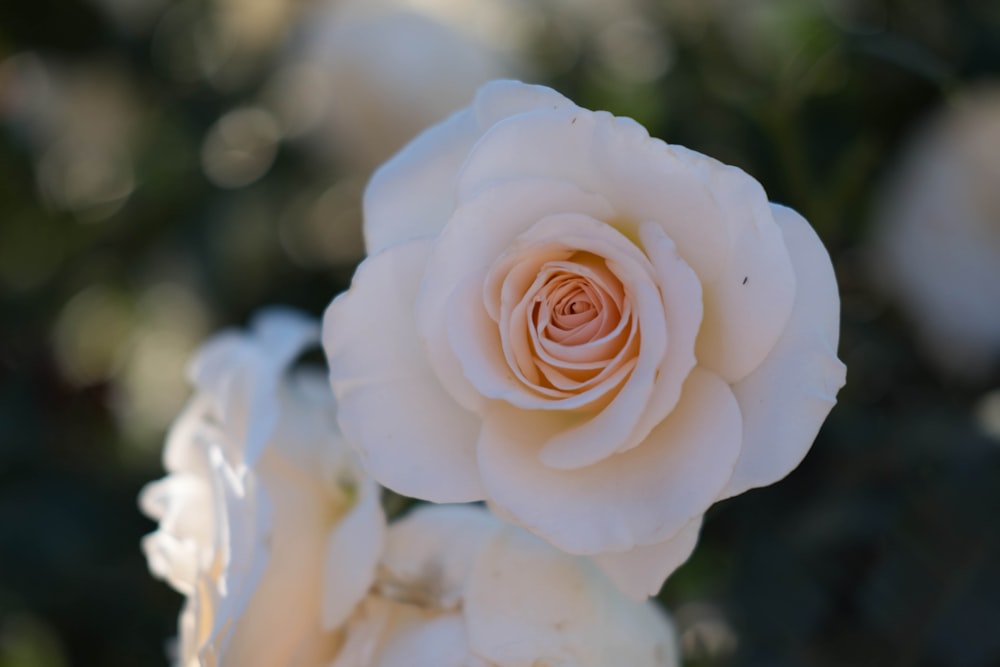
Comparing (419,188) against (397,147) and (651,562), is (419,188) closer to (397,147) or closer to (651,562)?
(651,562)

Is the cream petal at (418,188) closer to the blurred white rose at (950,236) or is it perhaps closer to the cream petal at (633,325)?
the cream petal at (633,325)

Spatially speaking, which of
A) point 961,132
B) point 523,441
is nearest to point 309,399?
point 523,441

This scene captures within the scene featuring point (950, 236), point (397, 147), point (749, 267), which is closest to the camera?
point (749, 267)

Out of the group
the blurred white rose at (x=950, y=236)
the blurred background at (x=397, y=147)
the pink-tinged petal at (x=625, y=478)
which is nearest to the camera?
the pink-tinged petal at (x=625, y=478)

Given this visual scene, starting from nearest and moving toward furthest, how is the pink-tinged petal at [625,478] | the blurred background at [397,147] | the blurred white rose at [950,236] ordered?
1. the pink-tinged petal at [625,478]
2. the blurred background at [397,147]
3. the blurred white rose at [950,236]

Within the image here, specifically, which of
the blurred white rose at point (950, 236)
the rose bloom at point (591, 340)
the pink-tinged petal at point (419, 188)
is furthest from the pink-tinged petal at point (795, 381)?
the blurred white rose at point (950, 236)

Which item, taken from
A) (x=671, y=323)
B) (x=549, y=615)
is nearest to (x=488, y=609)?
(x=549, y=615)
